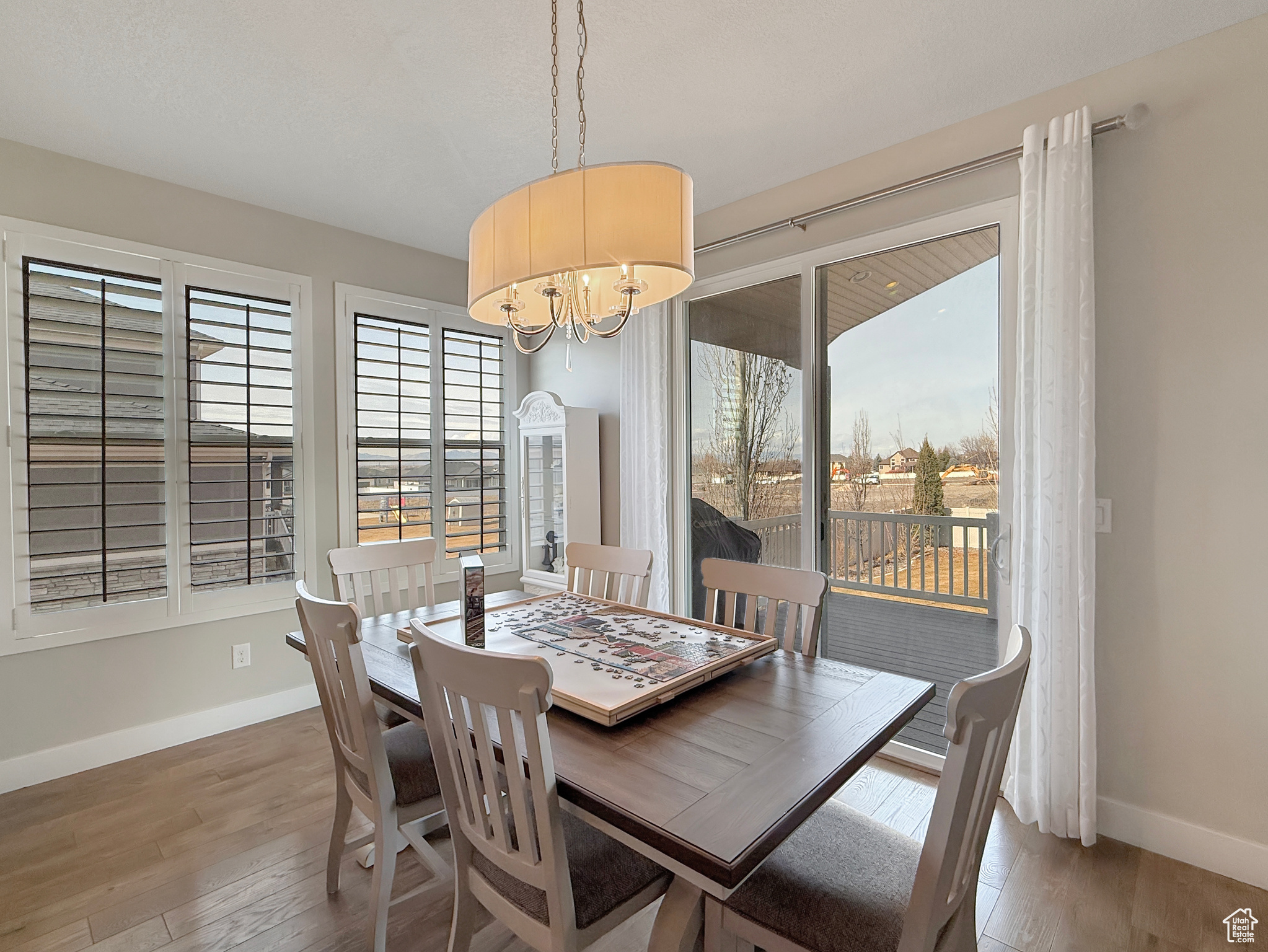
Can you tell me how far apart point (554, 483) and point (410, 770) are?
2333mm

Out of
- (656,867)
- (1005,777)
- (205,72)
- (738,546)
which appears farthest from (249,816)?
(1005,777)

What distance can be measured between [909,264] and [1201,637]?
5.61 ft

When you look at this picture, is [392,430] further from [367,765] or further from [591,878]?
[591,878]

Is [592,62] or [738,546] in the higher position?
[592,62]

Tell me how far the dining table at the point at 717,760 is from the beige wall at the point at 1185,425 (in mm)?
1155

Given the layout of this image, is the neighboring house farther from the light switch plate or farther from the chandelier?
the chandelier

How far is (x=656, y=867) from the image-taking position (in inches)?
49.8

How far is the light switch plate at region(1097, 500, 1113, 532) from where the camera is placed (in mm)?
2086

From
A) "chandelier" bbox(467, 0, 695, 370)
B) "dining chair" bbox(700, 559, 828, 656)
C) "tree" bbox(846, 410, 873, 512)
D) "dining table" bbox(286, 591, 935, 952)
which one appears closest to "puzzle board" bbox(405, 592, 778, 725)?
"dining table" bbox(286, 591, 935, 952)

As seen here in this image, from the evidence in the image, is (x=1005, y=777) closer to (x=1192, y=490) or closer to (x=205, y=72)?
(x=1192, y=490)

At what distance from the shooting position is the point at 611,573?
2455mm

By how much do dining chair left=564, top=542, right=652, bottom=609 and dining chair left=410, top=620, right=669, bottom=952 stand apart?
1.06 metres

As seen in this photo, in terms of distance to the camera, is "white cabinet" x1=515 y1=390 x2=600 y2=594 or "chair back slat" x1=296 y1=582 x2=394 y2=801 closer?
"chair back slat" x1=296 y1=582 x2=394 y2=801

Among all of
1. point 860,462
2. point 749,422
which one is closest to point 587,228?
point 860,462
